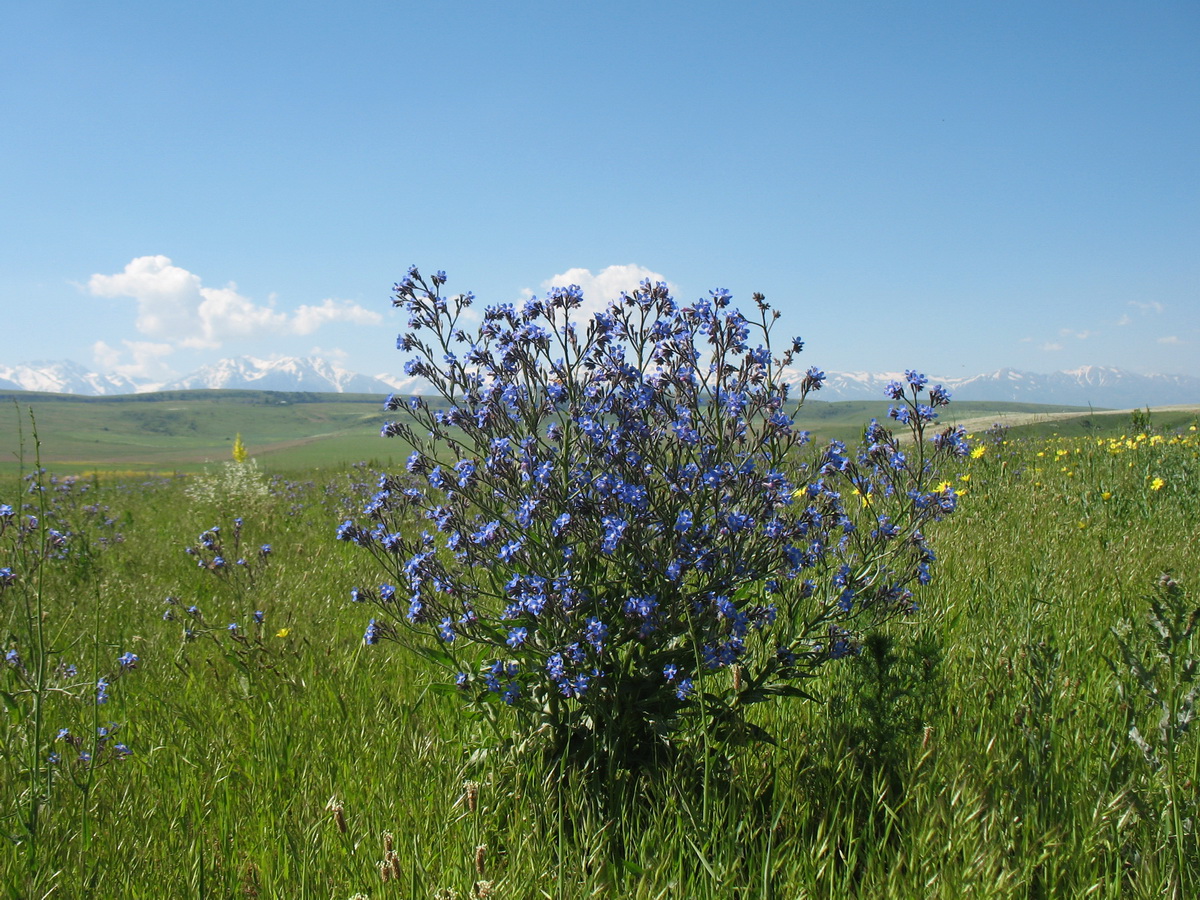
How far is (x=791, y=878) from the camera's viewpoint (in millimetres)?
1915

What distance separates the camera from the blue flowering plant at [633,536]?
2.38 m

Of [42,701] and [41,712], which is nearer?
[41,712]

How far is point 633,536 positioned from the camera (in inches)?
92.8

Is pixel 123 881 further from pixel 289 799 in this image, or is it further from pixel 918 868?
pixel 918 868

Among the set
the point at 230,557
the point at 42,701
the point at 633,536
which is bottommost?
the point at 230,557

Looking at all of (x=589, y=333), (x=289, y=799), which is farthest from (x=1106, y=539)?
(x=289, y=799)

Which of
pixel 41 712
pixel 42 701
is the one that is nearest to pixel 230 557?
pixel 42 701

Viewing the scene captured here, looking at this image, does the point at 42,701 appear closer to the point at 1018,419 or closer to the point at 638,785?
the point at 638,785

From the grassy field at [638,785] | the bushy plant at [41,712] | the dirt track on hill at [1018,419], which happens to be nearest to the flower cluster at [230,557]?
the grassy field at [638,785]

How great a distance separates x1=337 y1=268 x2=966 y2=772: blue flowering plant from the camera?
2379mm

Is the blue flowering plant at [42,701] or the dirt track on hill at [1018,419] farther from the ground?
the dirt track on hill at [1018,419]

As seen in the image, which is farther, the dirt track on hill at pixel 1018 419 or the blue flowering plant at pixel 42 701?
the dirt track on hill at pixel 1018 419

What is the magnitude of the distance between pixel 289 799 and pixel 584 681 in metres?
1.29

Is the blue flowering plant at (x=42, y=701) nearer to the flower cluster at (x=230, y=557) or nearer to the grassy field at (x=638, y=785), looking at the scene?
the grassy field at (x=638, y=785)
